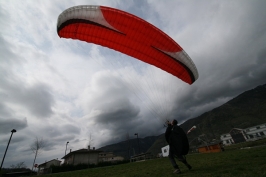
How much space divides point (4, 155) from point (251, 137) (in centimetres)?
8229

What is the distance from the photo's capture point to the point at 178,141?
6.48 metres

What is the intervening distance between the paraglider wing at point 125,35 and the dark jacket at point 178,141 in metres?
5.58

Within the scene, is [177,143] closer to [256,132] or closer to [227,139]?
[256,132]

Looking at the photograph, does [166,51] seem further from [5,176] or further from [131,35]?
[5,176]

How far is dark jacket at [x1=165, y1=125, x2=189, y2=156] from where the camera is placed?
21.1 feet

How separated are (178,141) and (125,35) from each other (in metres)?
7.00

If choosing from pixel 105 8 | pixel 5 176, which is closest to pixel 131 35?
pixel 105 8

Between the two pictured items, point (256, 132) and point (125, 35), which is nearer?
point (125, 35)

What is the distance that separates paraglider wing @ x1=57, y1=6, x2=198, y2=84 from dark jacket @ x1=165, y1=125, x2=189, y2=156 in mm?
5582

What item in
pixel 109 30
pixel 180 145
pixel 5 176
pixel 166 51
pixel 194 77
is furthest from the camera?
pixel 5 176

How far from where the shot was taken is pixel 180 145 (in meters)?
6.42

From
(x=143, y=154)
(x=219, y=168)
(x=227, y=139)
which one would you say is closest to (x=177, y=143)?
(x=219, y=168)

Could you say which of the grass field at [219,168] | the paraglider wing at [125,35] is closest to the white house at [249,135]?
the grass field at [219,168]

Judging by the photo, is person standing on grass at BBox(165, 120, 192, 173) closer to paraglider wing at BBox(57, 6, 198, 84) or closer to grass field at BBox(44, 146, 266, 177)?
grass field at BBox(44, 146, 266, 177)
